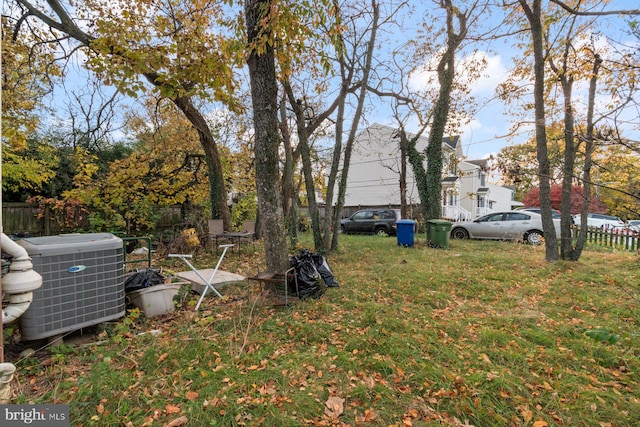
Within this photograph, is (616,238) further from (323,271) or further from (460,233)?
(323,271)

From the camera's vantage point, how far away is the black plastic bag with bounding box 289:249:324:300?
414cm

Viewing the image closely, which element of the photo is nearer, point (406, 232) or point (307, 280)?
point (307, 280)

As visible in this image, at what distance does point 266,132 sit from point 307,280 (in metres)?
2.11

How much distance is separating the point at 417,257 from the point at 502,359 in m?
4.83

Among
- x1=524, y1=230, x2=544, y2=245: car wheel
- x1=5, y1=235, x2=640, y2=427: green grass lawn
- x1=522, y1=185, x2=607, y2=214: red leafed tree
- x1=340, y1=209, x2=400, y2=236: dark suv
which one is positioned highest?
x1=522, y1=185, x2=607, y2=214: red leafed tree

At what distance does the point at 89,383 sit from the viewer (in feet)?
7.59

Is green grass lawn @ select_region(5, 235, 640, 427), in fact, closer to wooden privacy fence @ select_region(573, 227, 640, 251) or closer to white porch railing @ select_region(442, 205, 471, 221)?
wooden privacy fence @ select_region(573, 227, 640, 251)

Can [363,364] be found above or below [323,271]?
below

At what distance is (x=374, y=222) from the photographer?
1380 cm

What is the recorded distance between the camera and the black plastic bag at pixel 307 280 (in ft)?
13.6

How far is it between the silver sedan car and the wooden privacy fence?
41.4 inches

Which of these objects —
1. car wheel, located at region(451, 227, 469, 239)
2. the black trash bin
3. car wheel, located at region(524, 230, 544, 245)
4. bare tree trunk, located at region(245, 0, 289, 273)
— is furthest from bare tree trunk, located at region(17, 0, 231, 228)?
car wheel, located at region(524, 230, 544, 245)

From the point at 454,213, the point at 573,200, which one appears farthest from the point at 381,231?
the point at 573,200

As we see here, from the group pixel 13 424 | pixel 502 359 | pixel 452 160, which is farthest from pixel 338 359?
pixel 452 160
